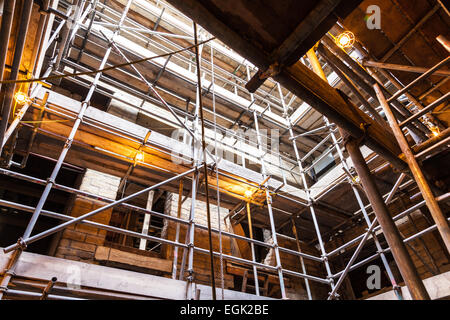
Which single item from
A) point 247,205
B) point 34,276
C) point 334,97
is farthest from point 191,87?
point 34,276

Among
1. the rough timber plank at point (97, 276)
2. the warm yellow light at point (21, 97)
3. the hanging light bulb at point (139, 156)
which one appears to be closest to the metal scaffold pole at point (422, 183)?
the rough timber plank at point (97, 276)

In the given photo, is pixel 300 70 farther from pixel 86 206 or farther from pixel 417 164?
pixel 86 206

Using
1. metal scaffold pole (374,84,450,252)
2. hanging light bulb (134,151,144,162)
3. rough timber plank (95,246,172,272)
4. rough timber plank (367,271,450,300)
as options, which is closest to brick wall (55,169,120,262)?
rough timber plank (95,246,172,272)

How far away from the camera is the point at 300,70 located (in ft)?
9.31

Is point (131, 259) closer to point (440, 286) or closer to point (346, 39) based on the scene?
point (440, 286)

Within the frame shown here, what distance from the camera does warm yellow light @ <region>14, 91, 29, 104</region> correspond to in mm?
4524

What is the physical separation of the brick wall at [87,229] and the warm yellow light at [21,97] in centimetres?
245

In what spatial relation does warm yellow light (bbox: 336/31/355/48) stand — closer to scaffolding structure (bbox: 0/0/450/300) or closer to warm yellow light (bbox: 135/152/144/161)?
scaffolding structure (bbox: 0/0/450/300)

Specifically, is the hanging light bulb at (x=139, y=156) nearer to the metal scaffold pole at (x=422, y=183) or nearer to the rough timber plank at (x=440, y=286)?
the metal scaffold pole at (x=422, y=183)

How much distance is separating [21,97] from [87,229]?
285 centimetres

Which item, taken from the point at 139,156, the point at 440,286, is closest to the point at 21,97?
the point at 139,156

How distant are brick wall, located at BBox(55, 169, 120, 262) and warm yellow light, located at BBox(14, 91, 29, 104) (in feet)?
8.04

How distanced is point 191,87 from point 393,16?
5654 mm
